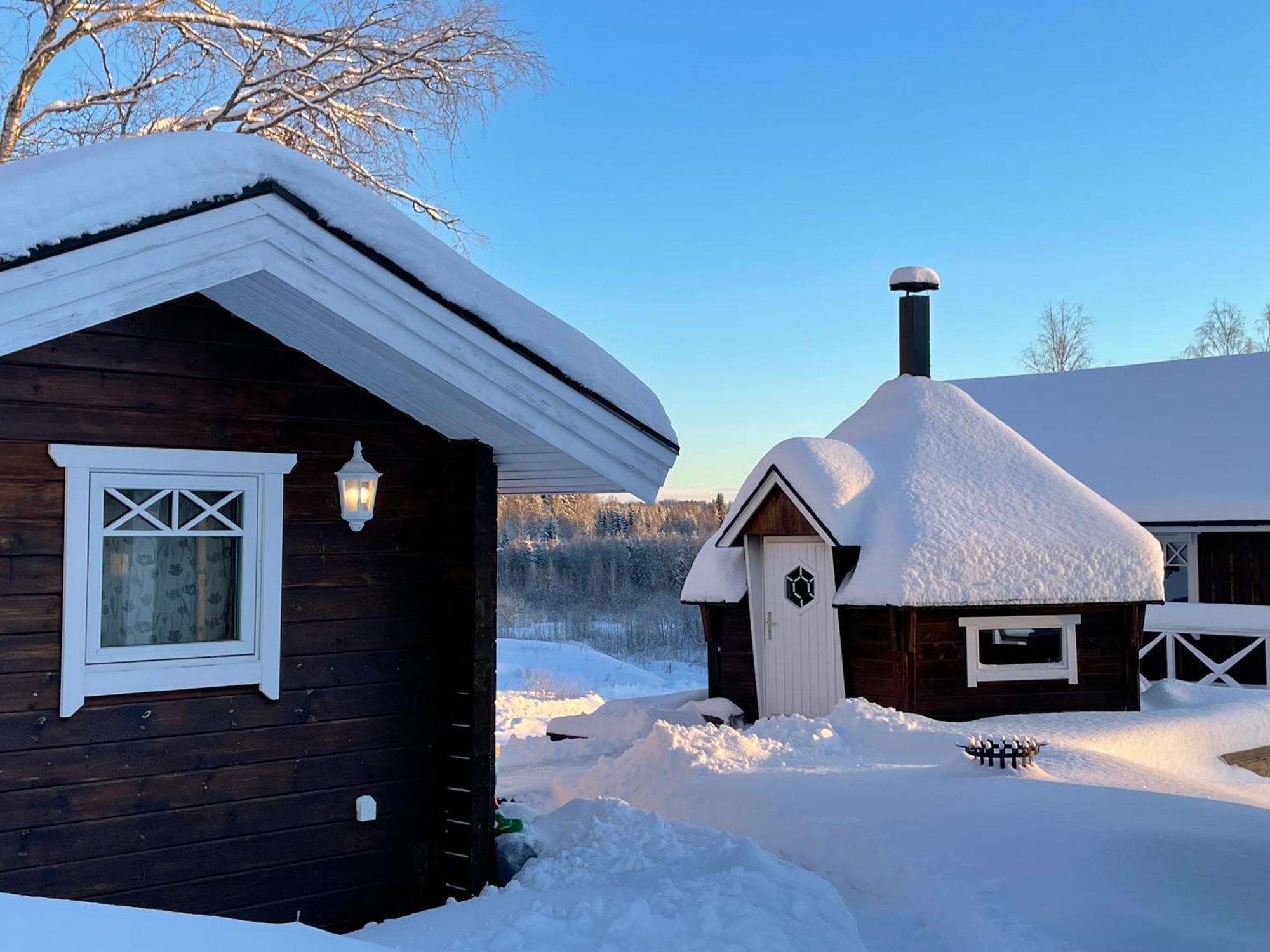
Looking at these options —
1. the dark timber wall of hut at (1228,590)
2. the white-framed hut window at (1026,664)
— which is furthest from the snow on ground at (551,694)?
the dark timber wall of hut at (1228,590)

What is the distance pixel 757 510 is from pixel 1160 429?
9.66m

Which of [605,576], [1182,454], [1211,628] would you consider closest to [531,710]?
[1211,628]

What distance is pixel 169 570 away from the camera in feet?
17.1

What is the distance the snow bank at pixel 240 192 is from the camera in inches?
163

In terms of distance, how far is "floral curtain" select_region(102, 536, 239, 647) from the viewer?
5.07 m

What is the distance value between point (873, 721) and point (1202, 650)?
8.27 metres

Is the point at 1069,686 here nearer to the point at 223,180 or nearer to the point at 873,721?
the point at 873,721

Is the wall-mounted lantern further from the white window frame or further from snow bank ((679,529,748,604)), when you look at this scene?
the white window frame

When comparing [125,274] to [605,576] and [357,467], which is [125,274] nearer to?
[357,467]

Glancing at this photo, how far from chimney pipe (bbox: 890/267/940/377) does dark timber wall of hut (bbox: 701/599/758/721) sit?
392 centimetres

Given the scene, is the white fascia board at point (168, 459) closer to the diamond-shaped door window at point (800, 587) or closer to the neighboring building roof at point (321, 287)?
the neighboring building roof at point (321, 287)

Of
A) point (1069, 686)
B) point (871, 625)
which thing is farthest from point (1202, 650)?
point (871, 625)

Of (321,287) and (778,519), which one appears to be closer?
(321,287)

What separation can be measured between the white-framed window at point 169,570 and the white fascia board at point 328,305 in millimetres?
723
